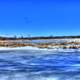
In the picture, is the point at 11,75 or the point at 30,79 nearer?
the point at 30,79

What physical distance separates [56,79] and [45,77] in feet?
2.60

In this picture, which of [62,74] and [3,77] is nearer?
[3,77]

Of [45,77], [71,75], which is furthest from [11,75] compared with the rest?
[71,75]

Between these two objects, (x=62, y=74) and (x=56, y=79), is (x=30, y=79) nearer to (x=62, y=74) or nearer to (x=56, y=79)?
(x=56, y=79)

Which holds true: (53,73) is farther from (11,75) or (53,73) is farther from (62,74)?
(11,75)

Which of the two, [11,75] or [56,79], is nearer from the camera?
[56,79]

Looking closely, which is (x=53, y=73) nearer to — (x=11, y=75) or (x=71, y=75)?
(x=71, y=75)

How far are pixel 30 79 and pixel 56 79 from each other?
1171 mm

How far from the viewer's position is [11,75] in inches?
663

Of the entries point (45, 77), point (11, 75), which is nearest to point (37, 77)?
point (45, 77)

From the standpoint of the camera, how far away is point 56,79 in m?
15.6

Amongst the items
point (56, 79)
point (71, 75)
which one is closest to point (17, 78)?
point (56, 79)

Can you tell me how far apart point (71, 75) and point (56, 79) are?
1577mm

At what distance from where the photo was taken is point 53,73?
699 inches
